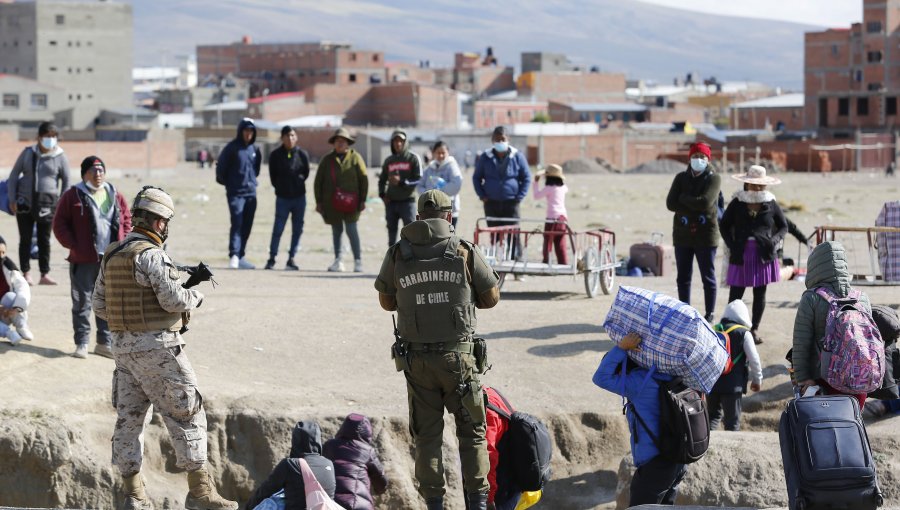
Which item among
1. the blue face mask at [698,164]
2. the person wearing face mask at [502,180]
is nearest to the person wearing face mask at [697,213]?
the blue face mask at [698,164]

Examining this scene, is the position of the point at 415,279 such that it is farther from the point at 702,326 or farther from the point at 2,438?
the point at 2,438

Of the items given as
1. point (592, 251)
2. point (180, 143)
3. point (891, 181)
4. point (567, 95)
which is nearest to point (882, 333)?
point (592, 251)

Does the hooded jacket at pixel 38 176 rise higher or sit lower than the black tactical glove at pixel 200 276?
higher

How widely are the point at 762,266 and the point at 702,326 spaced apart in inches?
181

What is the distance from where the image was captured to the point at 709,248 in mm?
12250

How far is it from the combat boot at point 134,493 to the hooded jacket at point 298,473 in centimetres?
90

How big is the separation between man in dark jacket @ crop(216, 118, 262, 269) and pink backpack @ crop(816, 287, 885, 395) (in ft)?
31.6

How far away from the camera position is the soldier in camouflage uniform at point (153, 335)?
7488 millimetres

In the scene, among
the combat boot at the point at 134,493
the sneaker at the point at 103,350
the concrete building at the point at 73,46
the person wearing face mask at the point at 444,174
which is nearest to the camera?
the combat boot at the point at 134,493

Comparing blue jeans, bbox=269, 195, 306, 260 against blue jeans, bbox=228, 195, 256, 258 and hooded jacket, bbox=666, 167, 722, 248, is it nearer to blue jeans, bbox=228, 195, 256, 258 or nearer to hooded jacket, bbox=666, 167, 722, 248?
blue jeans, bbox=228, 195, 256, 258

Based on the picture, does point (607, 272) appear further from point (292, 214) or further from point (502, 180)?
point (292, 214)

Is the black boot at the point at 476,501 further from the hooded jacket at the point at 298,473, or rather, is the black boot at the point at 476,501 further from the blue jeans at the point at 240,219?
the blue jeans at the point at 240,219

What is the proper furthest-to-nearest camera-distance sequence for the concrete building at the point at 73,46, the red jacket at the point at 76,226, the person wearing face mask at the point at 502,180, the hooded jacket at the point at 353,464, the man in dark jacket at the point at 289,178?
the concrete building at the point at 73,46 → the man in dark jacket at the point at 289,178 → the person wearing face mask at the point at 502,180 → the red jacket at the point at 76,226 → the hooded jacket at the point at 353,464

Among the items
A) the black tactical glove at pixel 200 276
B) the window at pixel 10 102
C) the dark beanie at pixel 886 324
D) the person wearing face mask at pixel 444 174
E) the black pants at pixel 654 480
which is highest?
the window at pixel 10 102
